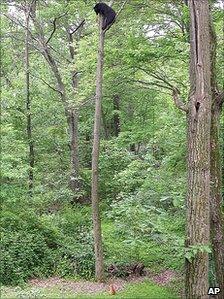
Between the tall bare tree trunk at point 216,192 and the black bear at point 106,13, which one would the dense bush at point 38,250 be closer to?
the tall bare tree trunk at point 216,192

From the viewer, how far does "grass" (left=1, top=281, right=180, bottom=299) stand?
7.33m

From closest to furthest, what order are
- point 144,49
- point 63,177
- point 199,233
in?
1. point 199,233
2. point 144,49
3. point 63,177

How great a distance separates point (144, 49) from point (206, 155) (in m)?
3.74

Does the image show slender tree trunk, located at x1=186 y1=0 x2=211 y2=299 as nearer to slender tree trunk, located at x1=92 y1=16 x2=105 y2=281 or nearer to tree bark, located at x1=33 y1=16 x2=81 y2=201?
slender tree trunk, located at x1=92 y1=16 x2=105 y2=281

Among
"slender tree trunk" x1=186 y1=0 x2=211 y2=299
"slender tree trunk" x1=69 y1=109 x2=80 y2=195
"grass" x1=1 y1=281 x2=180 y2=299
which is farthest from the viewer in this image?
"slender tree trunk" x1=69 y1=109 x2=80 y2=195

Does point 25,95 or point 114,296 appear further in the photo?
point 25,95

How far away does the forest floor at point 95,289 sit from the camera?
7566mm

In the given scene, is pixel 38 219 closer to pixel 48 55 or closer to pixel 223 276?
pixel 223 276

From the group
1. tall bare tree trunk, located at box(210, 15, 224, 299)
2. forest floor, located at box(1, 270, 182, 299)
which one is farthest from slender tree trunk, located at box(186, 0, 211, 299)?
forest floor, located at box(1, 270, 182, 299)

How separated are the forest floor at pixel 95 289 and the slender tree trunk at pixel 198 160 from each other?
2032mm

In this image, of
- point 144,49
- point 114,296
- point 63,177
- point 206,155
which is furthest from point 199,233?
point 63,177

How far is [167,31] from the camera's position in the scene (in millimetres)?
11773

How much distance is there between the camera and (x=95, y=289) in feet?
27.4

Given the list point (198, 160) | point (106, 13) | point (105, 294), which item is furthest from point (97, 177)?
point (106, 13)
